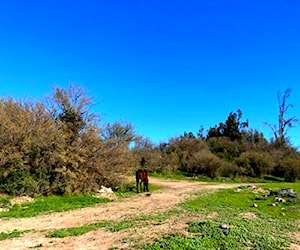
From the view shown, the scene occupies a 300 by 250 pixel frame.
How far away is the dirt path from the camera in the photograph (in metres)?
10.6

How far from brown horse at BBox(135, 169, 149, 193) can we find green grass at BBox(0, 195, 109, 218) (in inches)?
175

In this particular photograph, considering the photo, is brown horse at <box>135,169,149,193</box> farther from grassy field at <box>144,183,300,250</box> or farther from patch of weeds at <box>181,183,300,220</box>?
grassy field at <box>144,183,300,250</box>

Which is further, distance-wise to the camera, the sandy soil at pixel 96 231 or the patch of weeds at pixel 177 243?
the sandy soil at pixel 96 231

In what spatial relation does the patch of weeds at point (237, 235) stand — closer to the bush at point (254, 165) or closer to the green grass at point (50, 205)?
the green grass at point (50, 205)

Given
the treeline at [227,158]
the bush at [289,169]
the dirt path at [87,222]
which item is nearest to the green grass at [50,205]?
the dirt path at [87,222]

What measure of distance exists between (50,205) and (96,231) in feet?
21.4

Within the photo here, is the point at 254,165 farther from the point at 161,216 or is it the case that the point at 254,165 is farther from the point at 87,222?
the point at 87,222

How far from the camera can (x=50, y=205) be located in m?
17.9

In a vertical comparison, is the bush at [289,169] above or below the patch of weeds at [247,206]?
above

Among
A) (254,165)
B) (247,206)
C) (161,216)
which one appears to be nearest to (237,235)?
(161,216)

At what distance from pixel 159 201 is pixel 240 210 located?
423 cm

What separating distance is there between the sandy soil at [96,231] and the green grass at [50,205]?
84cm

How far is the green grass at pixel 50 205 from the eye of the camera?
1585 cm

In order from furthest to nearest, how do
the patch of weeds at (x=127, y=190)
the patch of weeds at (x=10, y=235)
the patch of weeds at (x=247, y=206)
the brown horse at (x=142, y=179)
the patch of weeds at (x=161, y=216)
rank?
the brown horse at (x=142, y=179) → the patch of weeds at (x=127, y=190) → the patch of weeds at (x=247, y=206) → the patch of weeds at (x=161, y=216) → the patch of weeds at (x=10, y=235)
